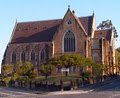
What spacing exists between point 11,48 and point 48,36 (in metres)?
10.3

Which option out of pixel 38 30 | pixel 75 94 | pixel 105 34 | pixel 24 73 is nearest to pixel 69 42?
pixel 105 34

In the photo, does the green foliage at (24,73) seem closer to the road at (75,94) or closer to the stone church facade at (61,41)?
the stone church facade at (61,41)

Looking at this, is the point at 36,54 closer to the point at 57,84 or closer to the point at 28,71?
the point at 28,71

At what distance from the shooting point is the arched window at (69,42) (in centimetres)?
7506

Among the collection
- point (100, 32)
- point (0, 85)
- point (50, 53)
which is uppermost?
point (100, 32)

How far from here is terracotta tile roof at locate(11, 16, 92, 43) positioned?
7962 centimetres

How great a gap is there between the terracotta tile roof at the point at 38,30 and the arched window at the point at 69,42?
4438mm

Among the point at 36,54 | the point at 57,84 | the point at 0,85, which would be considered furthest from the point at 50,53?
the point at 57,84

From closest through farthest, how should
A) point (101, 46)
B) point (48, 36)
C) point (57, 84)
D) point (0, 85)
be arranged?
1. point (57, 84)
2. point (0, 85)
3. point (101, 46)
4. point (48, 36)

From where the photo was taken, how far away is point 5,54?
85.1 metres

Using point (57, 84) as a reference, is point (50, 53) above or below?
above

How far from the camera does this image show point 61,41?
75938 mm

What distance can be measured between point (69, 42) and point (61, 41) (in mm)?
1992

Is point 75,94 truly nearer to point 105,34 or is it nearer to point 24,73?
point 24,73
